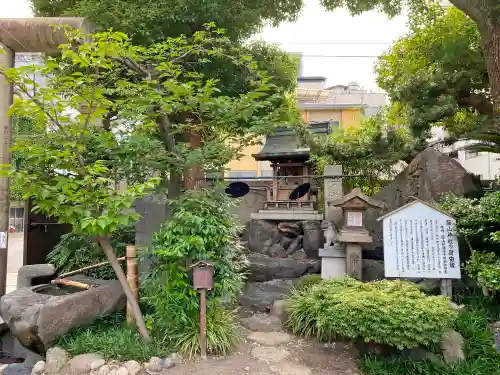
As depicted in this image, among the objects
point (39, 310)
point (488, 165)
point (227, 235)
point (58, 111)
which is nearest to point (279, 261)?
point (227, 235)

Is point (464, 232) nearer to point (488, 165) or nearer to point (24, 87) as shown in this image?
point (24, 87)

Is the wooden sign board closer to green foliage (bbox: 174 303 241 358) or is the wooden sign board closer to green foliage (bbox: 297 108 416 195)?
green foliage (bbox: 174 303 241 358)

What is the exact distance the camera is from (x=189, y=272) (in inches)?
194

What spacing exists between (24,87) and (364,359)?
569 centimetres

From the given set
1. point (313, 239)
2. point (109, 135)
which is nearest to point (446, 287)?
point (313, 239)

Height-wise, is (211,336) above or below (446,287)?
below

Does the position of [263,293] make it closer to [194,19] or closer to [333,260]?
[333,260]

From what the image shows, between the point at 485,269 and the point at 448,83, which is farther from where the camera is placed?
the point at 448,83

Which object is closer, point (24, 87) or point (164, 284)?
point (24, 87)

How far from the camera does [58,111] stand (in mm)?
4578

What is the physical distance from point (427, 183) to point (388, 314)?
15.0ft

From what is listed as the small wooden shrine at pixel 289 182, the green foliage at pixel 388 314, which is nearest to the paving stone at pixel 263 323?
the green foliage at pixel 388 314

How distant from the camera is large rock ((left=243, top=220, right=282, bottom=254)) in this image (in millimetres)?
10172

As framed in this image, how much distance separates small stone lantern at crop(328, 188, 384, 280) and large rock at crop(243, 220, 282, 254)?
12.0 feet
